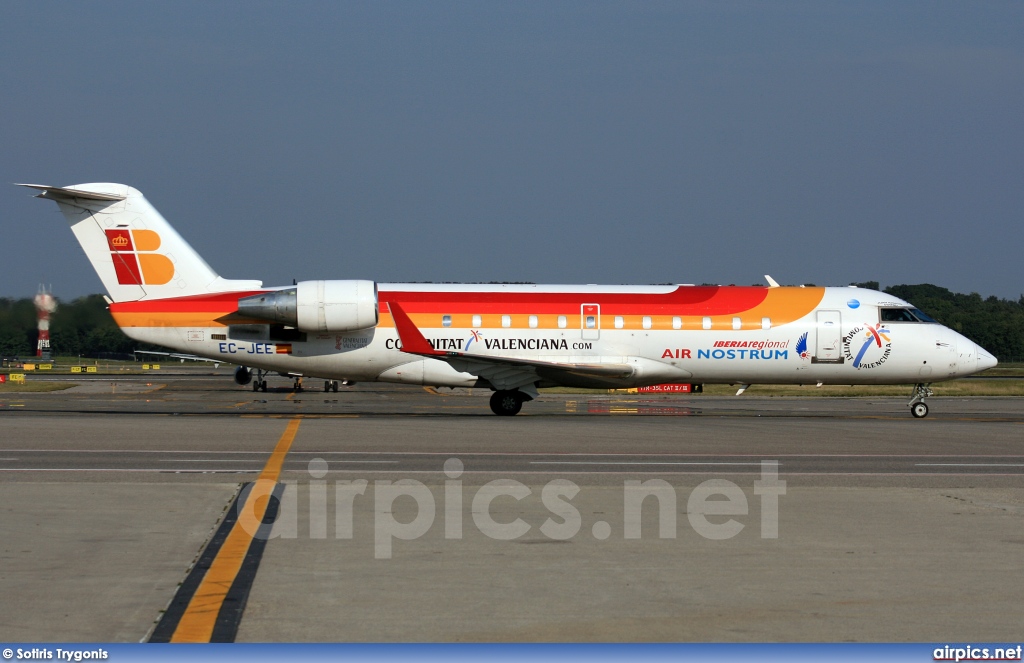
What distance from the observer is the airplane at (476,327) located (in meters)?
27.8

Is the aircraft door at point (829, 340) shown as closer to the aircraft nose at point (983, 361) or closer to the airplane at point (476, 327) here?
the airplane at point (476, 327)

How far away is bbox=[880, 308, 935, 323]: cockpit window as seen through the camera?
29672mm

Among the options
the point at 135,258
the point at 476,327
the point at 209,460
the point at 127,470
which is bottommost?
the point at 209,460

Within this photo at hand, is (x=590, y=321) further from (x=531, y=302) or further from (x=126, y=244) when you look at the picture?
(x=126, y=244)

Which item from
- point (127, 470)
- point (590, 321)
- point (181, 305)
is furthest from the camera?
point (590, 321)

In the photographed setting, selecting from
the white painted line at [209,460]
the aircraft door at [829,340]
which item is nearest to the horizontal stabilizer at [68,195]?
the white painted line at [209,460]

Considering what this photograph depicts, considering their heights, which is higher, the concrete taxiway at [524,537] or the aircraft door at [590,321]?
the aircraft door at [590,321]

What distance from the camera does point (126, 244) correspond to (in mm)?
28062

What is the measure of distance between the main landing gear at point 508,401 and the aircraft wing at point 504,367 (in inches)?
9.7

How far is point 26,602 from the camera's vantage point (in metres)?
7.55

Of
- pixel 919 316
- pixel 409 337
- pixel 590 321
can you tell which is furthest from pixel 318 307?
pixel 919 316

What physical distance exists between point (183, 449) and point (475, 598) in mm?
11983

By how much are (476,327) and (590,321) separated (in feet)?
9.96

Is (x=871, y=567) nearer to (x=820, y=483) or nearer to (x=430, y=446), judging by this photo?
(x=820, y=483)
